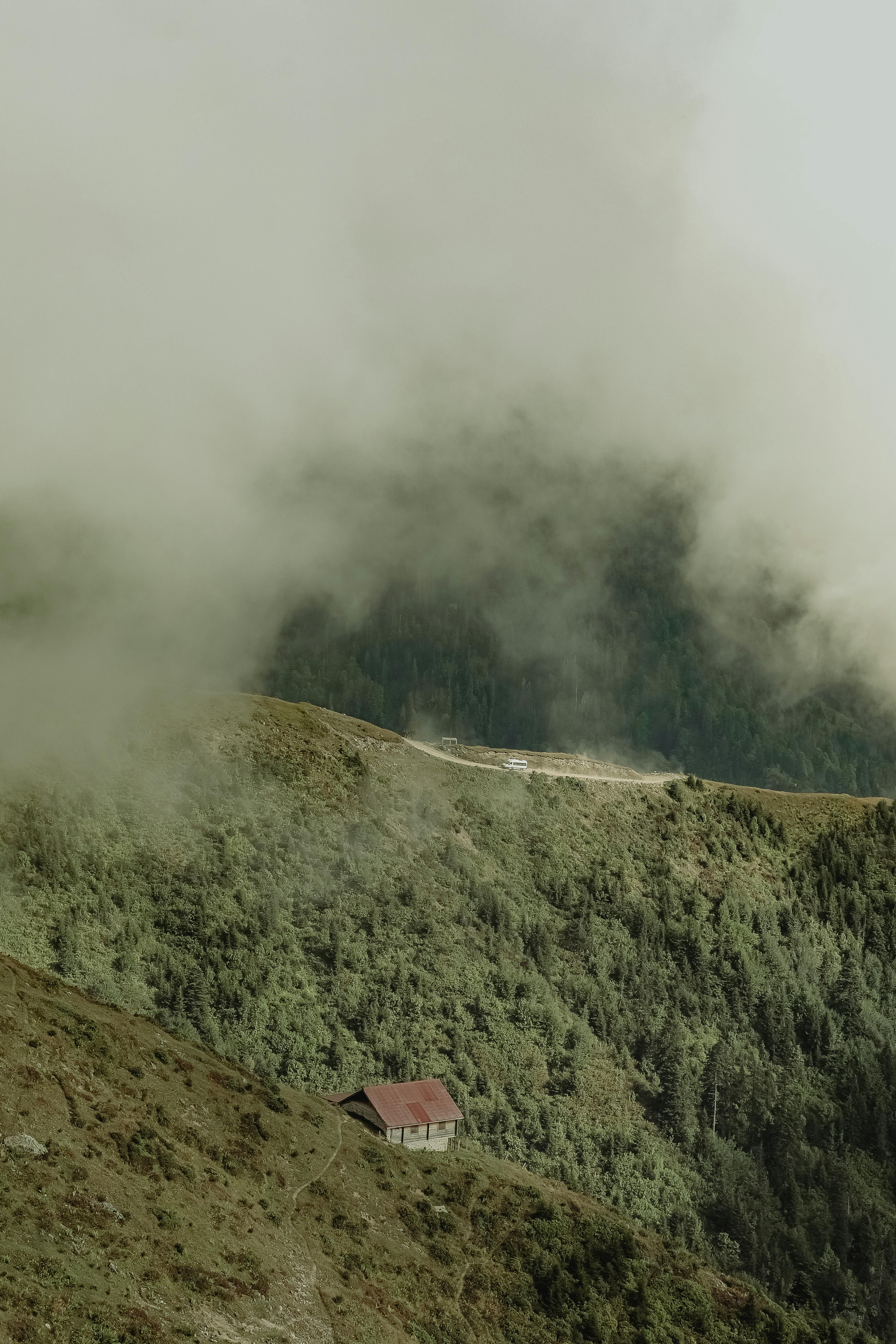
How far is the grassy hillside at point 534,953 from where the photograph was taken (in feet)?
401

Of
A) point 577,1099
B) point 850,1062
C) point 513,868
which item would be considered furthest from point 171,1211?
point 850,1062

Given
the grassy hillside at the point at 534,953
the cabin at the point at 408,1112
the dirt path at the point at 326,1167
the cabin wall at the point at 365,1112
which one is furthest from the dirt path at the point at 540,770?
the dirt path at the point at 326,1167

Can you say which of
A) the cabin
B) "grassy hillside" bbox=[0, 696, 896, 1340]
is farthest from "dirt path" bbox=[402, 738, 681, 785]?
the cabin

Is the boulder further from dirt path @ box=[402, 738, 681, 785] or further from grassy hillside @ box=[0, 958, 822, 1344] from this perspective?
dirt path @ box=[402, 738, 681, 785]

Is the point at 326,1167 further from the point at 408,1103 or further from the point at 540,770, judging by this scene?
the point at 540,770

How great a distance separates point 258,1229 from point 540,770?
116 metres

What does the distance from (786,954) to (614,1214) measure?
226 feet

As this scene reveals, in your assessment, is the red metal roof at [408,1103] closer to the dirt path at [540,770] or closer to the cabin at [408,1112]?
the cabin at [408,1112]

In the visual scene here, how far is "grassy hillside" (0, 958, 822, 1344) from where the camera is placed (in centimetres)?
5425

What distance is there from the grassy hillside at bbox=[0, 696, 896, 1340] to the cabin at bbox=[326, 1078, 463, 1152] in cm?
1177

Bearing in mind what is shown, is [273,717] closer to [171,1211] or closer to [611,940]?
[611,940]

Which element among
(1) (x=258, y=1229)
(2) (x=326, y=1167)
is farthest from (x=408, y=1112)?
(1) (x=258, y=1229)

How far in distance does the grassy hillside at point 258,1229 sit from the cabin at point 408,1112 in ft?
8.36

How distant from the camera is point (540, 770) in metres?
181
